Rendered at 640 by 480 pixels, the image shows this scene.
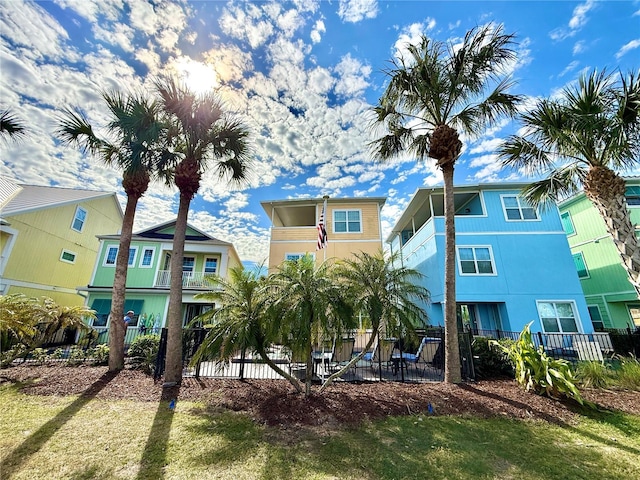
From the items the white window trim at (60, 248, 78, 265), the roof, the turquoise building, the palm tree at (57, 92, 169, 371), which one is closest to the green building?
the turquoise building

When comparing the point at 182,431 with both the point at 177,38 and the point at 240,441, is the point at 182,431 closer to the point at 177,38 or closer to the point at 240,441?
the point at 240,441

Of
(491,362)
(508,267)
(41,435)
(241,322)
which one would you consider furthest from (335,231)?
(41,435)

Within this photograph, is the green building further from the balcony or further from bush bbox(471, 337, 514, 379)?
the balcony

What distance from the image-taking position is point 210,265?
19.8 meters

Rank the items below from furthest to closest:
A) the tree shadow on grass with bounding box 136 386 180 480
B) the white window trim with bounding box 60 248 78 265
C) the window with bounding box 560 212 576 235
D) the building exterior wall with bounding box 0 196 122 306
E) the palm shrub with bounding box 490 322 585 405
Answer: the window with bounding box 560 212 576 235
the white window trim with bounding box 60 248 78 265
the building exterior wall with bounding box 0 196 122 306
the palm shrub with bounding box 490 322 585 405
the tree shadow on grass with bounding box 136 386 180 480

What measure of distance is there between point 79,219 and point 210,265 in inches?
415

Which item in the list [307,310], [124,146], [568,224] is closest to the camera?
[307,310]

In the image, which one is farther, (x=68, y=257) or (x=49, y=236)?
(x=68, y=257)

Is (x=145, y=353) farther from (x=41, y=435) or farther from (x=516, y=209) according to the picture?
(x=516, y=209)

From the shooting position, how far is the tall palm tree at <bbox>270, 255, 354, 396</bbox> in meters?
5.93

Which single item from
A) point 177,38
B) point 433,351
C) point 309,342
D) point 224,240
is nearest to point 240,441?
point 309,342

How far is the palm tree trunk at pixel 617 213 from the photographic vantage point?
24.8ft

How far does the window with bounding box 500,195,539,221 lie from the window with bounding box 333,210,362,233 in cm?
876

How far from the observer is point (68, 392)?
675 cm
